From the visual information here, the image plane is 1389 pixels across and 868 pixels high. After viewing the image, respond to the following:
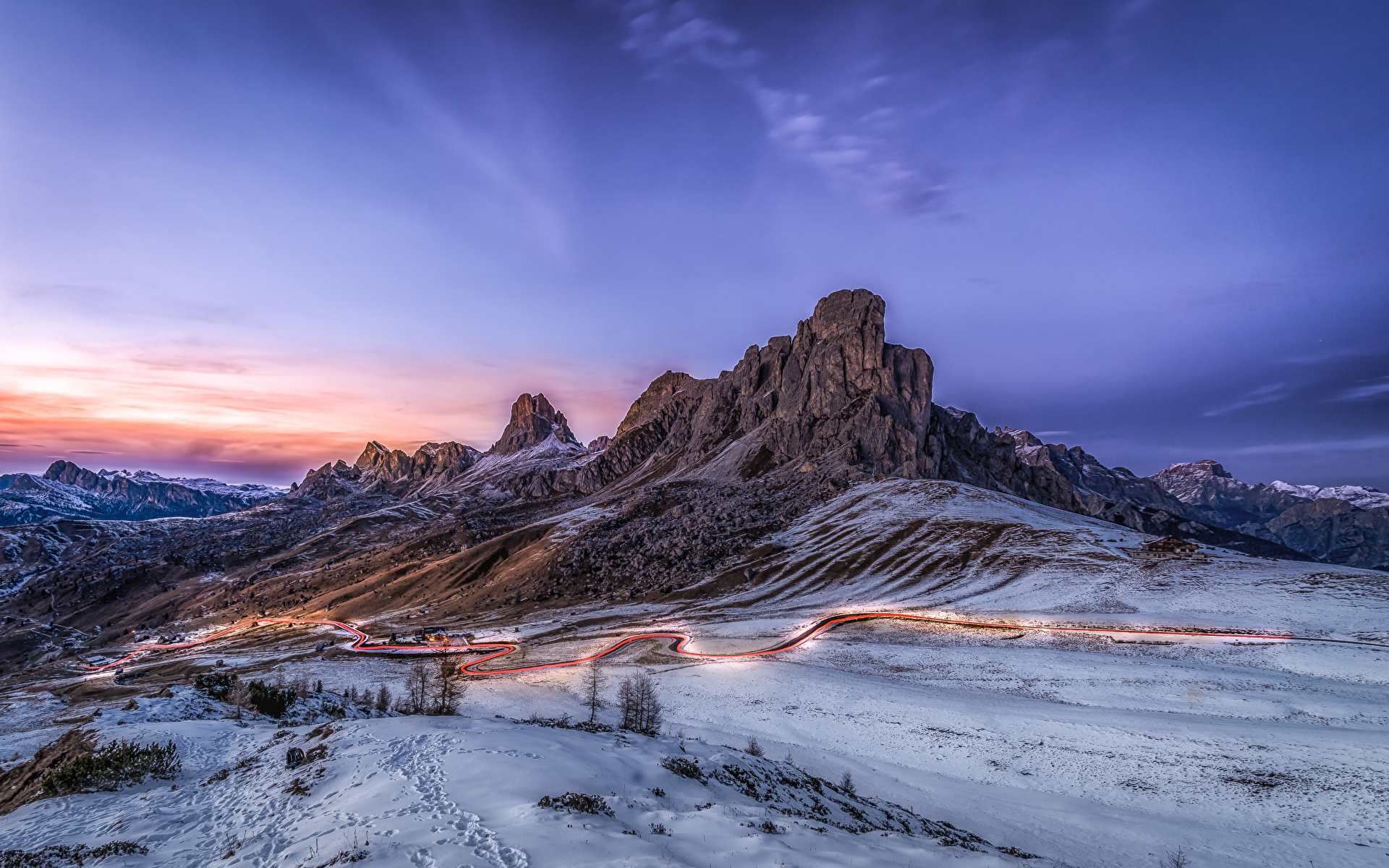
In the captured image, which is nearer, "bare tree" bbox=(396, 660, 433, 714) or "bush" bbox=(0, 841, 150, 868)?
"bush" bbox=(0, 841, 150, 868)

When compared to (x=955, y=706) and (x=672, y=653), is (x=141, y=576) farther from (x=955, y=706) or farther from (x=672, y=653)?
(x=955, y=706)

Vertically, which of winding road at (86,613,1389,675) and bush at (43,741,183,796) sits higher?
bush at (43,741,183,796)

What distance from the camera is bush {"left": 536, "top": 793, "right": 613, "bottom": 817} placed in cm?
1641

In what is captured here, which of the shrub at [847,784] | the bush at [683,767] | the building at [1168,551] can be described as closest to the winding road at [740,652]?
the building at [1168,551]

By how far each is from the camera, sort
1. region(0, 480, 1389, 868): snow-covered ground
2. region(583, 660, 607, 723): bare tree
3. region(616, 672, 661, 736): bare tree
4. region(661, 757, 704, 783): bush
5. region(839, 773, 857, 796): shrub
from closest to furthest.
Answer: region(0, 480, 1389, 868): snow-covered ground < region(661, 757, 704, 783): bush < region(839, 773, 857, 796): shrub < region(616, 672, 661, 736): bare tree < region(583, 660, 607, 723): bare tree

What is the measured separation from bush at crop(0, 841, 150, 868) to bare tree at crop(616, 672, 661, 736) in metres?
22.5

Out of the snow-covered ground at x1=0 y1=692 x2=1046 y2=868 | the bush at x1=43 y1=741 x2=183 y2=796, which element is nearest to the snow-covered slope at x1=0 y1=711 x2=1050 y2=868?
the snow-covered ground at x1=0 y1=692 x2=1046 y2=868

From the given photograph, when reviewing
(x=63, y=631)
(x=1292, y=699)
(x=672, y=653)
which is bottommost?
(x=63, y=631)

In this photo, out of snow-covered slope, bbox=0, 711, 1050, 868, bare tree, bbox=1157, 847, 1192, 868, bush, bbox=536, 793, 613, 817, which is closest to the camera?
snow-covered slope, bbox=0, 711, 1050, 868

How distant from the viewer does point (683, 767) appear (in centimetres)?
2241

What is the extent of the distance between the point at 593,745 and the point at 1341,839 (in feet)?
108

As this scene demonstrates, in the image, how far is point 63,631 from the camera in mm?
157375

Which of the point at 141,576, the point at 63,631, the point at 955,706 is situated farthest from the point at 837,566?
the point at 141,576

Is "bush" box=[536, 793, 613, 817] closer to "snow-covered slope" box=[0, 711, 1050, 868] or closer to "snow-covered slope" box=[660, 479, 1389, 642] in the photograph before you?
A: "snow-covered slope" box=[0, 711, 1050, 868]
